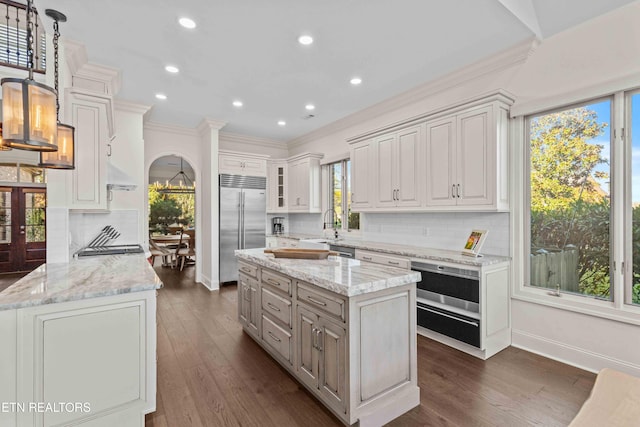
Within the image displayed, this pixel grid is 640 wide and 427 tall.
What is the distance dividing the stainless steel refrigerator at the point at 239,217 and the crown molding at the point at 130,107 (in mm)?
1529

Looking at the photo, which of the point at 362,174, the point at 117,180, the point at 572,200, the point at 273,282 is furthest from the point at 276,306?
the point at 572,200

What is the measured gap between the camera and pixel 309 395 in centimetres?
222

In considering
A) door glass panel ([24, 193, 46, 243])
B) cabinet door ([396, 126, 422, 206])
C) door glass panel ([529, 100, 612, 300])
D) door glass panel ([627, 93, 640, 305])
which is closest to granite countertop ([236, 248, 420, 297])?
cabinet door ([396, 126, 422, 206])

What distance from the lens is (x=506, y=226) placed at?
313 cm

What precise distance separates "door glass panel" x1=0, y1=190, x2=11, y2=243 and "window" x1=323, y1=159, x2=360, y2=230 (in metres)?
6.88

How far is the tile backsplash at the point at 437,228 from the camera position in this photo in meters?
3.21

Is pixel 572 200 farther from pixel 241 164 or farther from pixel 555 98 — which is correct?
pixel 241 164

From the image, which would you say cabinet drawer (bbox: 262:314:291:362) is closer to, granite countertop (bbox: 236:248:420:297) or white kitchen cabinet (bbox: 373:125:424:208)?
granite countertop (bbox: 236:248:420:297)

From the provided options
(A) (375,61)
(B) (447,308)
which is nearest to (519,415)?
(B) (447,308)

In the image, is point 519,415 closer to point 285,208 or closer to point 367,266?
point 367,266

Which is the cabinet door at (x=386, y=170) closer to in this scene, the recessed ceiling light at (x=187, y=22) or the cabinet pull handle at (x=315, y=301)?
the cabinet pull handle at (x=315, y=301)

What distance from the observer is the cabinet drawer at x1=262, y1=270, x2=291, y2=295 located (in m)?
2.39

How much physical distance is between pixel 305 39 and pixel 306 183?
3.18 m

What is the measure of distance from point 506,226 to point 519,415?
5.73ft
